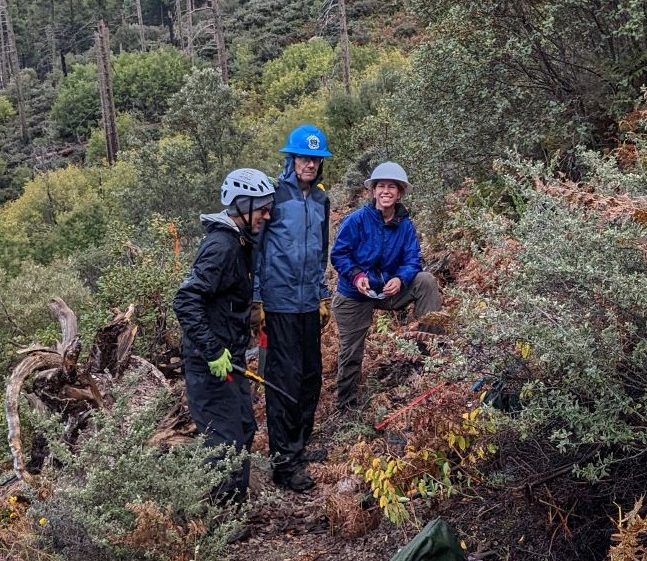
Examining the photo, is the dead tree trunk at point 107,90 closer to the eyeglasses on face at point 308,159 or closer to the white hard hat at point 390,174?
the white hard hat at point 390,174

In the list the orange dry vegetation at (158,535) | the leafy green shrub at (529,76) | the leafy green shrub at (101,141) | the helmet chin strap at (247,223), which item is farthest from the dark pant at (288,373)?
the leafy green shrub at (101,141)

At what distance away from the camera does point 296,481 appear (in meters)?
5.09

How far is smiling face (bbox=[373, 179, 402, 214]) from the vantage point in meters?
5.59

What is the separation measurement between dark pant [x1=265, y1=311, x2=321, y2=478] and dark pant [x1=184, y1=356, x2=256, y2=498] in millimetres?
626

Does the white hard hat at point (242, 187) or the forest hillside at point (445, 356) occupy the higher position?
the white hard hat at point (242, 187)

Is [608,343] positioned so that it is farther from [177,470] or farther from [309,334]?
[309,334]

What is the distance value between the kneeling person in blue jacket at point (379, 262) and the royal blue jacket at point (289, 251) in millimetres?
526

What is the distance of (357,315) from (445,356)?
7.45 feet

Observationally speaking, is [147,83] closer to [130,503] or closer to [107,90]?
[107,90]

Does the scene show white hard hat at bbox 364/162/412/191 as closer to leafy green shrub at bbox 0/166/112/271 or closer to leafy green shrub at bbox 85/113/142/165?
leafy green shrub at bbox 0/166/112/271

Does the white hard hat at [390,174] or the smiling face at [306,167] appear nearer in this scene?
the smiling face at [306,167]

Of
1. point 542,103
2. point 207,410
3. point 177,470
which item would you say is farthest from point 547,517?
point 542,103

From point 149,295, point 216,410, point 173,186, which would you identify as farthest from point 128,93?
point 216,410

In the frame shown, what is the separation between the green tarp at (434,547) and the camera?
294 cm
